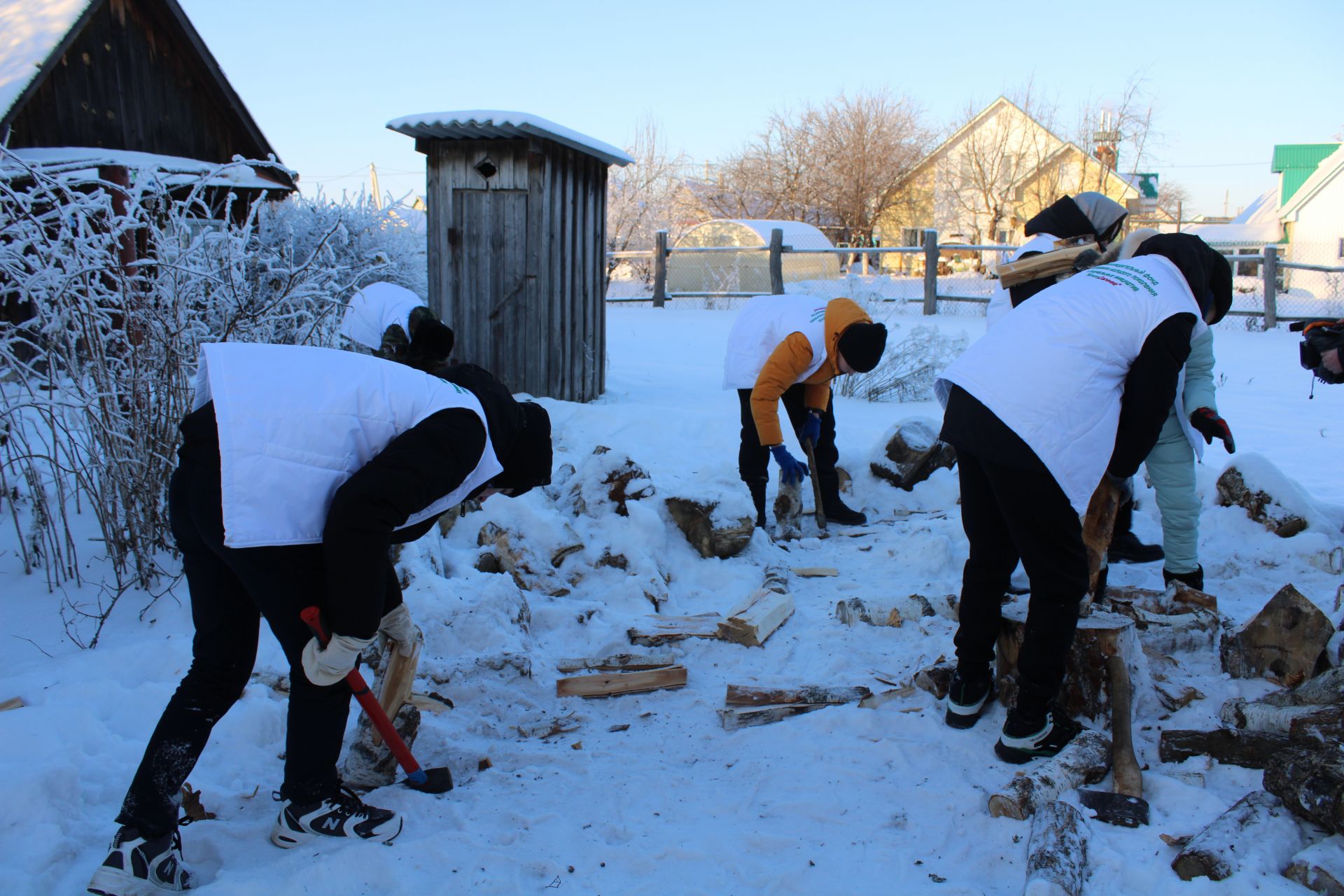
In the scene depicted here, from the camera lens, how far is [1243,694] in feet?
9.25

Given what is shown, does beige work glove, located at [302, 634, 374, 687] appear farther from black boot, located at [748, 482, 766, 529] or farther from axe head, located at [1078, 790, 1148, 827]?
black boot, located at [748, 482, 766, 529]

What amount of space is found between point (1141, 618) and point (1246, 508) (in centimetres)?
162

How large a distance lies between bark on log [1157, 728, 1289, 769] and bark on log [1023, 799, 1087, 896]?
0.46 meters

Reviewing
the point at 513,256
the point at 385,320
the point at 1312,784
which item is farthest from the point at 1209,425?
the point at 513,256

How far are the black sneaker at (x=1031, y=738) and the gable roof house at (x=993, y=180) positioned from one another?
26.1 m

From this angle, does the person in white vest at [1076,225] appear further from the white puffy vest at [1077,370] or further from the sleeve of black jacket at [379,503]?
the sleeve of black jacket at [379,503]

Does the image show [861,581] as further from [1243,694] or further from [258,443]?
[258,443]

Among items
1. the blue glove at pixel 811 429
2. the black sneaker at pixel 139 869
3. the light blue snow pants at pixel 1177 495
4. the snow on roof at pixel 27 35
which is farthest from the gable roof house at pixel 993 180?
the black sneaker at pixel 139 869

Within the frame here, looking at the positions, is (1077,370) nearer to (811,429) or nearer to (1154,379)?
(1154,379)

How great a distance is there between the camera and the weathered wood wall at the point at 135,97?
9.61m

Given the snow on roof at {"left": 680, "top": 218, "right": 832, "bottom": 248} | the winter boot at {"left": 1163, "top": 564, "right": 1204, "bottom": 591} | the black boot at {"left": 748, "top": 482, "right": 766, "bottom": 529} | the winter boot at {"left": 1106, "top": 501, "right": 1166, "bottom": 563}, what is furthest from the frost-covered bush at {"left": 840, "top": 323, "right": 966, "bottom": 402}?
the snow on roof at {"left": 680, "top": 218, "right": 832, "bottom": 248}

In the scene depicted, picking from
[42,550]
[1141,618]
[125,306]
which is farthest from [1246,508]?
[42,550]

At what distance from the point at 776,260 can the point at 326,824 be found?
14.0m

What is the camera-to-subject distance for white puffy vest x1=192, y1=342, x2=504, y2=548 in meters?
1.94
